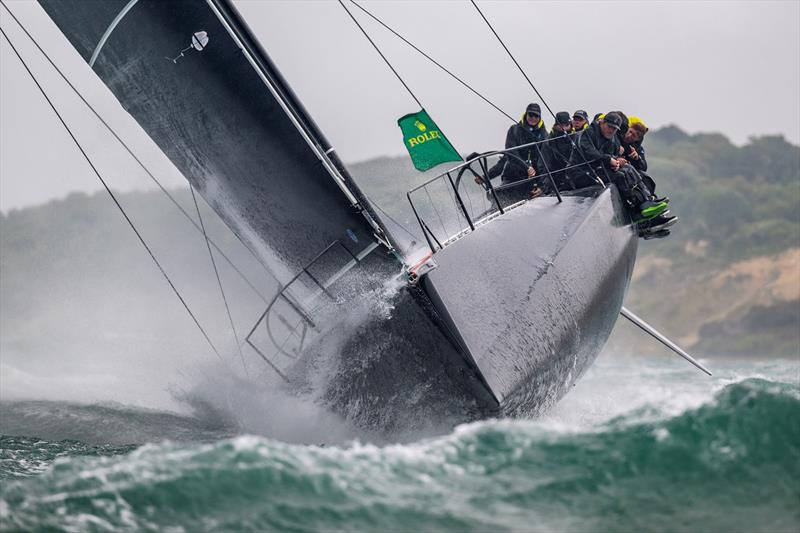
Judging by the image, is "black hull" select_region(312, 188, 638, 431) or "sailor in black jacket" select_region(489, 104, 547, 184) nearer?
"black hull" select_region(312, 188, 638, 431)

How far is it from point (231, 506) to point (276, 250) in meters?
3.21

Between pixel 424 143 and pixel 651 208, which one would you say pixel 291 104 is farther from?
pixel 651 208

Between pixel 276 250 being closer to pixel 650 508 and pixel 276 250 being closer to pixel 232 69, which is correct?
pixel 232 69

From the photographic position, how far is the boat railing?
25.4 feet

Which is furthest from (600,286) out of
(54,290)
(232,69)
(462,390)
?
(54,290)

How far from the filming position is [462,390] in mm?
6992

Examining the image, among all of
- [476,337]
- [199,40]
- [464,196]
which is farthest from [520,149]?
[199,40]

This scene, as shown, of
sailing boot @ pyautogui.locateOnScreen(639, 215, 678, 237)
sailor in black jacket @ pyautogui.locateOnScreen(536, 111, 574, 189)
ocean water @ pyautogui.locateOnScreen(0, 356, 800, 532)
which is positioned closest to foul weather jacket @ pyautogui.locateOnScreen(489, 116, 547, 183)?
sailor in black jacket @ pyautogui.locateOnScreen(536, 111, 574, 189)

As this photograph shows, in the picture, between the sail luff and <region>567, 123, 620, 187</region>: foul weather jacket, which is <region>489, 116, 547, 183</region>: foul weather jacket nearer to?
<region>567, 123, 620, 187</region>: foul weather jacket

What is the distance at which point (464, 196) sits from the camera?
10.0m

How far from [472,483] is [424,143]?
3409 mm

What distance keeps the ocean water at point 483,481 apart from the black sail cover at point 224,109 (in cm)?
193

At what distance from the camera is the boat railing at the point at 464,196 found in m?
7.75

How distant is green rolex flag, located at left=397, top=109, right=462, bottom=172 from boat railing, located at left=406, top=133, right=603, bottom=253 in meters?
0.18
